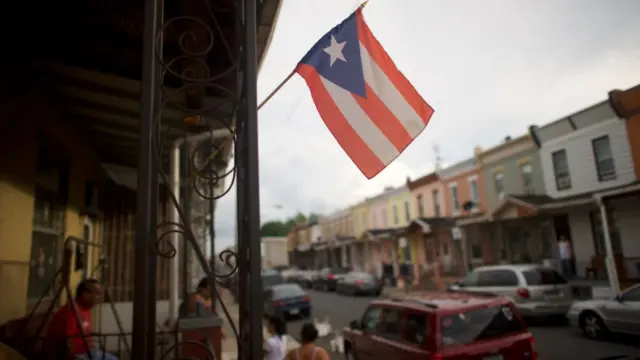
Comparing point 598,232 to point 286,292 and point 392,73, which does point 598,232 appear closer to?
point 286,292

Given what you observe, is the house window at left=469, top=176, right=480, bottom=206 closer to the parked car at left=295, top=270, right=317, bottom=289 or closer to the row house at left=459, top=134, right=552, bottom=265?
the row house at left=459, top=134, right=552, bottom=265

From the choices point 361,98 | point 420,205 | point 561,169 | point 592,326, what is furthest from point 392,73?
point 420,205

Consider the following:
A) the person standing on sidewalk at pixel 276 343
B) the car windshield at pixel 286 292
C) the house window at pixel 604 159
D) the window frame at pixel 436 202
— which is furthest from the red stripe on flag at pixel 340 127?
the window frame at pixel 436 202

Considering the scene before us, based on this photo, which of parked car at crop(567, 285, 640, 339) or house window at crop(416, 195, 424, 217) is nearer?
parked car at crop(567, 285, 640, 339)

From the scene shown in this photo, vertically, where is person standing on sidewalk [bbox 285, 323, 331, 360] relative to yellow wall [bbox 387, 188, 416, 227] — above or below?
below

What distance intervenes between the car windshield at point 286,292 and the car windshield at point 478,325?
13324 mm

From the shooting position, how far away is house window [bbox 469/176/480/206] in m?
28.8

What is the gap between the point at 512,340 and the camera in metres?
5.94

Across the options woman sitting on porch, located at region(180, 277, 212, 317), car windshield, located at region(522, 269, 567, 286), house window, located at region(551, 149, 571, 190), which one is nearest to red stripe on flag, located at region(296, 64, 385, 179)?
woman sitting on porch, located at region(180, 277, 212, 317)

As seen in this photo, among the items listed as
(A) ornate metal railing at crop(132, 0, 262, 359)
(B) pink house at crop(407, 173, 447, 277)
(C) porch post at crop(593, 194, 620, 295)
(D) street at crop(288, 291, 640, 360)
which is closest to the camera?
(A) ornate metal railing at crop(132, 0, 262, 359)

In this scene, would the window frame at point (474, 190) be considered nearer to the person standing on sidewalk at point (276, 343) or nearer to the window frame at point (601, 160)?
the window frame at point (601, 160)

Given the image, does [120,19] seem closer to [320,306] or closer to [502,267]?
[502,267]

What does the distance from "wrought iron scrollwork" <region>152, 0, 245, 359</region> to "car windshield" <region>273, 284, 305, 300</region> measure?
13326 millimetres

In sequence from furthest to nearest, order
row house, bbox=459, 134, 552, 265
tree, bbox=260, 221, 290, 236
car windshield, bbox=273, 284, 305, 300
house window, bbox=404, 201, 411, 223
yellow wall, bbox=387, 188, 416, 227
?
tree, bbox=260, 221, 290, 236 → yellow wall, bbox=387, 188, 416, 227 → house window, bbox=404, 201, 411, 223 → row house, bbox=459, 134, 552, 265 → car windshield, bbox=273, 284, 305, 300
